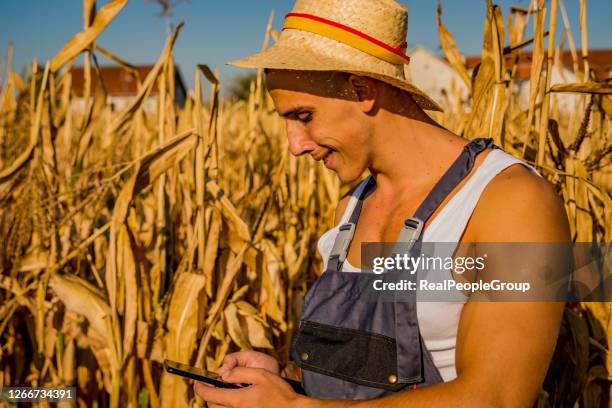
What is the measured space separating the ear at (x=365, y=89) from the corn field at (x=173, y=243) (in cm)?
48

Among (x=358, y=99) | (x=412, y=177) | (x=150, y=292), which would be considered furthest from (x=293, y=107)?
(x=150, y=292)

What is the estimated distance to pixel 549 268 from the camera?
0.95m

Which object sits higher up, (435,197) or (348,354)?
(435,197)

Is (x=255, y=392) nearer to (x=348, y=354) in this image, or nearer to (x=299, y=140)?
(x=348, y=354)

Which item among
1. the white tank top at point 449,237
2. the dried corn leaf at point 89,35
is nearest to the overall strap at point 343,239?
the white tank top at point 449,237

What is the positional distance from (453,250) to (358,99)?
1.00 ft

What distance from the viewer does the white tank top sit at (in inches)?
39.6

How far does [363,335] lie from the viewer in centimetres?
111

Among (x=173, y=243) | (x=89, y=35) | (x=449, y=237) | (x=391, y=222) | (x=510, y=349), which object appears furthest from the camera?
(x=173, y=243)

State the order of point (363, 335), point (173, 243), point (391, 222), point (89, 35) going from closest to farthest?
point (363, 335) < point (391, 222) < point (89, 35) < point (173, 243)

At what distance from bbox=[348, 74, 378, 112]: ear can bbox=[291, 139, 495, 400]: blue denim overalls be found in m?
0.17

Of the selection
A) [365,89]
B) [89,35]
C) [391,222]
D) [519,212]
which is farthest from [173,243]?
[519,212]

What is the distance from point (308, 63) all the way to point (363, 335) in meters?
0.45

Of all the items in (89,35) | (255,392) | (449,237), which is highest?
(89,35)
